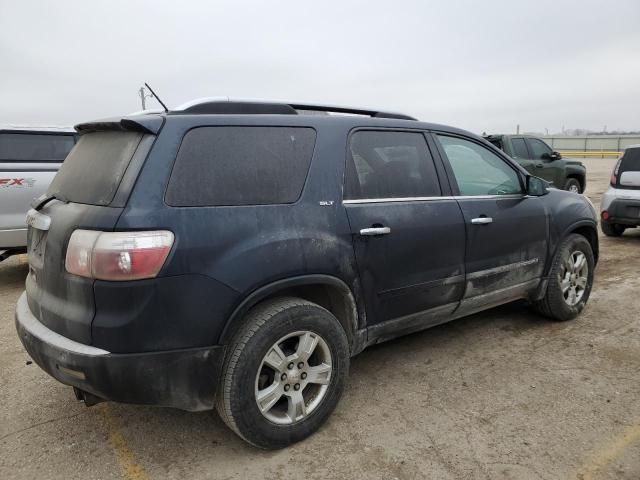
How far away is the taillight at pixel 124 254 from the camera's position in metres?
2.21

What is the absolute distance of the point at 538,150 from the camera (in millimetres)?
12250

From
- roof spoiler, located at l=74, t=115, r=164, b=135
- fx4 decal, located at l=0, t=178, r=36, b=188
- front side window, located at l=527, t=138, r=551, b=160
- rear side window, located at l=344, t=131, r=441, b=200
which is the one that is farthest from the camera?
front side window, located at l=527, t=138, r=551, b=160

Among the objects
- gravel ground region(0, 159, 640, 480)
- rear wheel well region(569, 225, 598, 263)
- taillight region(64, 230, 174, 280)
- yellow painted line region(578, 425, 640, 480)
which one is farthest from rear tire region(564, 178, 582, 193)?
taillight region(64, 230, 174, 280)

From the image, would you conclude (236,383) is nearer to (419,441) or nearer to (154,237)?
(154,237)

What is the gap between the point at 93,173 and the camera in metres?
2.58

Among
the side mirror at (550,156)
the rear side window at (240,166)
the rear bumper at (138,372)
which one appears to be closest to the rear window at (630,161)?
the side mirror at (550,156)

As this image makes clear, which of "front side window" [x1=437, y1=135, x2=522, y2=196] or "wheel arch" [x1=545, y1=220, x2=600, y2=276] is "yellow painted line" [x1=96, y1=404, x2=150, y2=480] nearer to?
"front side window" [x1=437, y1=135, x2=522, y2=196]

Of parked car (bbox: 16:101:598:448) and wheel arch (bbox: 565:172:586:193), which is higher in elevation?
parked car (bbox: 16:101:598:448)

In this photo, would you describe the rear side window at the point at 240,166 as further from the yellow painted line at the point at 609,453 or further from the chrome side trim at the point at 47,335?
the yellow painted line at the point at 609,453

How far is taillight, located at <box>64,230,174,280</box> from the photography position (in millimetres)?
2205

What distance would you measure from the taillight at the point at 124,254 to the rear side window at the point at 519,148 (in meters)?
11.0

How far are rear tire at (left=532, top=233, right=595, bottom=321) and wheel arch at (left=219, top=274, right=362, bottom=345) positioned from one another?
2.18 metres

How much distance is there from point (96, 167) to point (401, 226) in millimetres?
1775

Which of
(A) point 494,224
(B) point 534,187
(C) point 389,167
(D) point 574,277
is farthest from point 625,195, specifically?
(C) point 389,167
